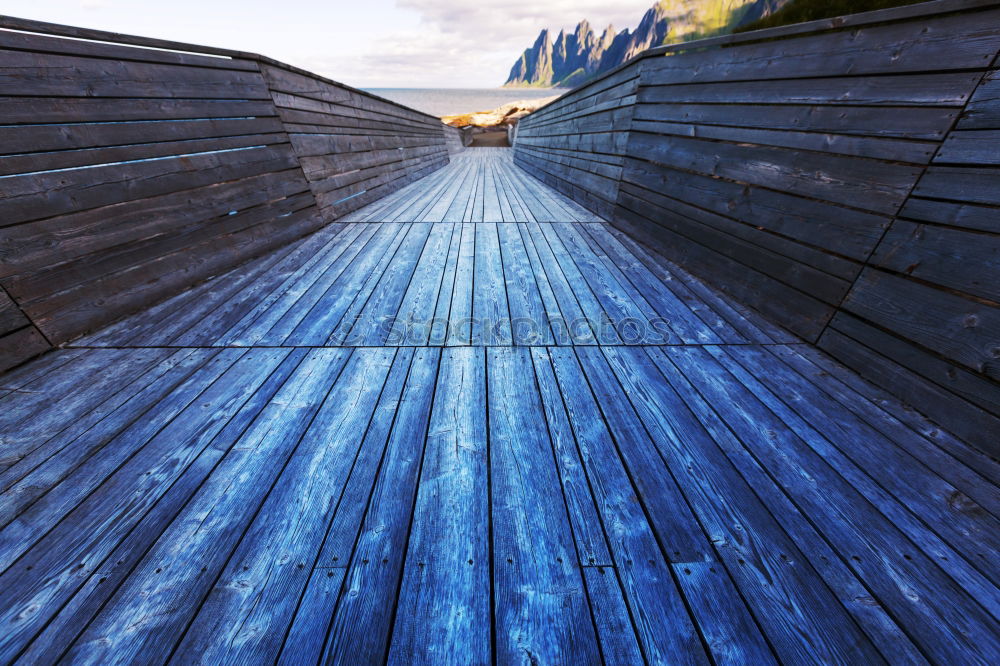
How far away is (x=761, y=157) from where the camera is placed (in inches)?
90.4

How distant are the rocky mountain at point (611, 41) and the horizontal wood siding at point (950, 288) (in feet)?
112

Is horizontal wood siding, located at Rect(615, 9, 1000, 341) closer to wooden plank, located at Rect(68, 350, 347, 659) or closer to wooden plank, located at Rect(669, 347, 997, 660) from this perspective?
wooden plank, located at Rect(669, 347, 997, 660)

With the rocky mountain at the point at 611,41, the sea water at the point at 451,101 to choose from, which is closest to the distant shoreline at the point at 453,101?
the sea water at the point at 451,101

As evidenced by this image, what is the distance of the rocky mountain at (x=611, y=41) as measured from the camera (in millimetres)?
49312

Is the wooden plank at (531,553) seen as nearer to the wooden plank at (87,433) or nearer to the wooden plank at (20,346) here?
the wooden plank at (87,433)

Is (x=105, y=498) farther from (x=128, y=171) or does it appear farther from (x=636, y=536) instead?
(x=128, y=171)

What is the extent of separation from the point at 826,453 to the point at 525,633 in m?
1.33

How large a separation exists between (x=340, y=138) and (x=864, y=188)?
4787 millimetres

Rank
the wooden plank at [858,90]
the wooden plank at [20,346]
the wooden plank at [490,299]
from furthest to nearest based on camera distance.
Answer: the wooden plank at [490,299] < the wooden plank at [20,346] < the wooden plank at [858,90]

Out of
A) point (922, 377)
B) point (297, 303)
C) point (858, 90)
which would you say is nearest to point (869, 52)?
point (858, 90)

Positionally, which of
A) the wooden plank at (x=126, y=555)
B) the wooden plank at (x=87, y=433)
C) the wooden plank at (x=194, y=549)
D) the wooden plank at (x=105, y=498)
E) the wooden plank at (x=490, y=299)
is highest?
the wooden plank at (x=87, y=433)

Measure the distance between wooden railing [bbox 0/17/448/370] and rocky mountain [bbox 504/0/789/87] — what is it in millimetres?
34528

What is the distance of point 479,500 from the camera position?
1.21m

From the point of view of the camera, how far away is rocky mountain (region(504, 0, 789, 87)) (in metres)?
49.3
